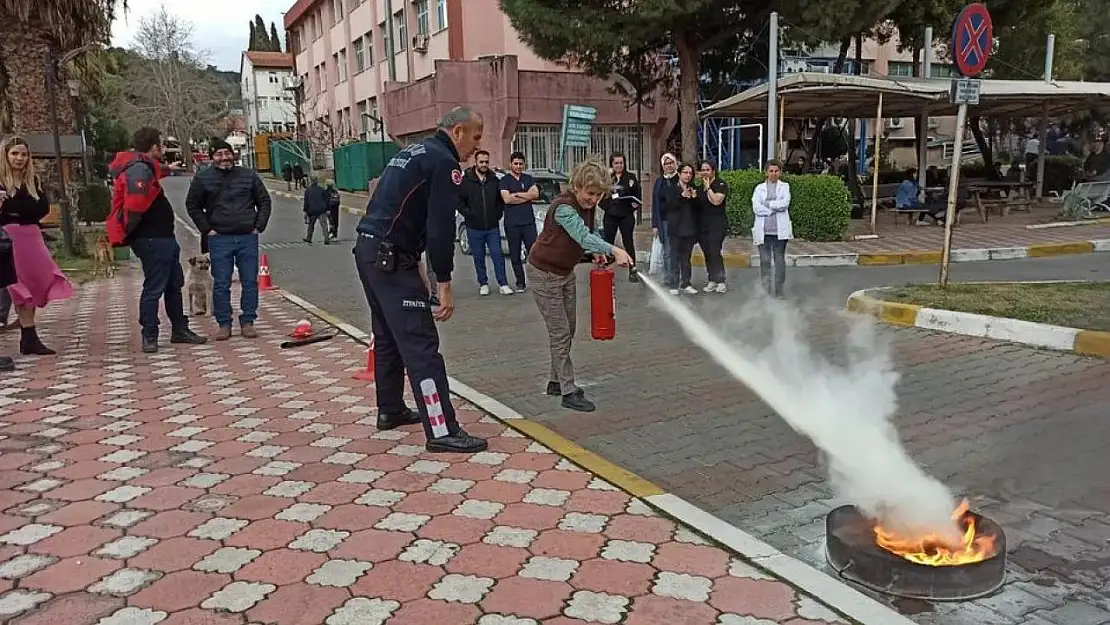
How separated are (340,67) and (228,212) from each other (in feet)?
133

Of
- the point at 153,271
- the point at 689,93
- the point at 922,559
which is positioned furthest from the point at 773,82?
the point at 922,559

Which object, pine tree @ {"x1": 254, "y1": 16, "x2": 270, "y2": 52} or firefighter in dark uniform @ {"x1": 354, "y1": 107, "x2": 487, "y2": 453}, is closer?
firefighter in dark uniform @ {"x1": 354, "y1": 107, "x2": 487, "y2": 453}

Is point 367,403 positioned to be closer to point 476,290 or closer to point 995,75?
point 476,290

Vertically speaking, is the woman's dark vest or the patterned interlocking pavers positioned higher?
the woman's dark vest

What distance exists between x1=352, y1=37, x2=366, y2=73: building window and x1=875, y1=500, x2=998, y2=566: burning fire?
41515 mm

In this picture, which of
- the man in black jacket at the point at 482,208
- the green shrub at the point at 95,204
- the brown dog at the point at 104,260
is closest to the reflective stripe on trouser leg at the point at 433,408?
the man in black jacket at the point at 482,208

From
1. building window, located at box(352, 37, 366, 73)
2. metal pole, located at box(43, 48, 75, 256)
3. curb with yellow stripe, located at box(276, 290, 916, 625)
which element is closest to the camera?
curb with yellow stripe, located at box(276, 290, 916, 625)

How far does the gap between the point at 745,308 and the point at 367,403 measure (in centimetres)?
512

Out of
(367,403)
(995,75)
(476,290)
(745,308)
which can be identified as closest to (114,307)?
(476,290)

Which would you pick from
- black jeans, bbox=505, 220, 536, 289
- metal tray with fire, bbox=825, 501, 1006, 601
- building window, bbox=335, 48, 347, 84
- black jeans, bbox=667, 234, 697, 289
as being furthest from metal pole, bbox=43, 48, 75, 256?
building window, bbox=335, 48, 347, 84

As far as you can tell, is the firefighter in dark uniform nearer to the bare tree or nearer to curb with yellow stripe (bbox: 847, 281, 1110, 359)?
curb with yellow stripe (bbox: 847, 281, 1110, 359)

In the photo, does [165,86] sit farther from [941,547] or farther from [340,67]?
[941,547]

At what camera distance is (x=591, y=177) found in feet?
17.8

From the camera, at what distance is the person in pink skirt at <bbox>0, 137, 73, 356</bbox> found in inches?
277
